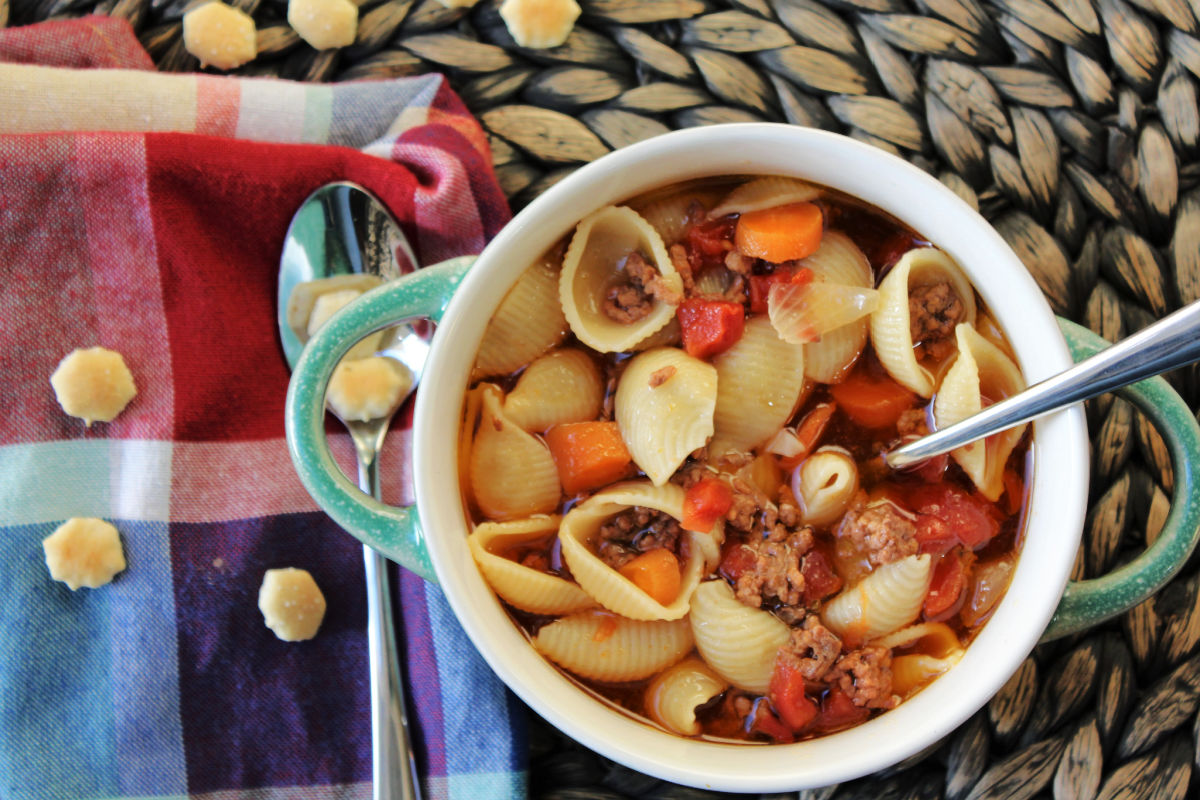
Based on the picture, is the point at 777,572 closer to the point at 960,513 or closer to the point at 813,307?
the point at 960,513

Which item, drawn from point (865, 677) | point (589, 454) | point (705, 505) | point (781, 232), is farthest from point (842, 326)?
point (865, 677)

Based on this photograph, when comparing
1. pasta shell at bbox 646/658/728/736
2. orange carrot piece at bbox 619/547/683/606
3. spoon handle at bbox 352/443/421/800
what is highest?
orange carrot piece at bbox 619/547/683/606

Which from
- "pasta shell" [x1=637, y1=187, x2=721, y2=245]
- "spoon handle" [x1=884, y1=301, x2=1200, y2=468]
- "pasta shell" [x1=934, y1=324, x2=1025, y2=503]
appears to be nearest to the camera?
"spoon handle" [x1=884, y1=301, x2=1200, y2=468]

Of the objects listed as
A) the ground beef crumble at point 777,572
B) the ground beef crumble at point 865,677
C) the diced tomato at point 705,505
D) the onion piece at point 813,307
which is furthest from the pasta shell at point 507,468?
the ground beef crumble at point 865,677

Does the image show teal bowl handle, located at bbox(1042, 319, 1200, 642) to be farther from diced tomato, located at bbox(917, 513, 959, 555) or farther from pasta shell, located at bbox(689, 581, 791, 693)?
pasta shell, located at bbox(689, 581, 791, 693)

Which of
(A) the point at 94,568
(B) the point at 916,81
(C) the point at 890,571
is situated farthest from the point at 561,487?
(B) the point at 916,81

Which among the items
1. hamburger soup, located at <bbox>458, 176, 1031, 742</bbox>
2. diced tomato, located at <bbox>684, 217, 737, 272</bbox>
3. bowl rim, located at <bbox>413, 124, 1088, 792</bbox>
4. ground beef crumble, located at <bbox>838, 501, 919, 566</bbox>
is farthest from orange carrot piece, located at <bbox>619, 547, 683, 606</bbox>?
diced tomato, located at <bbox>684, 217, 737, 272</bbox>

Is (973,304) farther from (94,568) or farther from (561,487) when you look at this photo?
(94,568)
